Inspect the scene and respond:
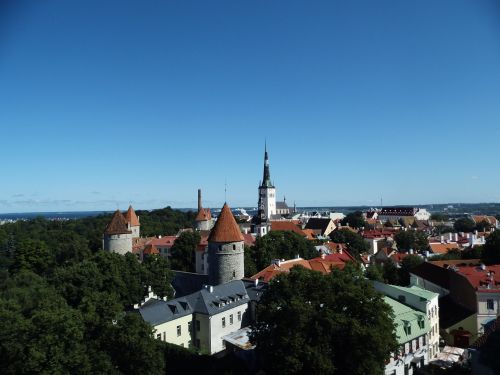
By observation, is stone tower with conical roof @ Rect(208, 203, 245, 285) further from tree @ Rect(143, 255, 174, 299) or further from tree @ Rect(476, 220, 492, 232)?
tree @ Rect(476, 220, 492, 232)

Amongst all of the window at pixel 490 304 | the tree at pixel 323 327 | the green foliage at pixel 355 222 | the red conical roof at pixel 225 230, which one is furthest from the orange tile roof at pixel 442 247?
the green foliage at pixel 355 222

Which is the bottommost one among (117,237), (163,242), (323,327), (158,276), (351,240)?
(351,240)

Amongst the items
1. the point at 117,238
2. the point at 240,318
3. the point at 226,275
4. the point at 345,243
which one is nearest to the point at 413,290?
the point at 240,318

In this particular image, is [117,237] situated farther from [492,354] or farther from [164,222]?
[164,222]

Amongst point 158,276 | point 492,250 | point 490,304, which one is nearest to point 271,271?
point 158,276

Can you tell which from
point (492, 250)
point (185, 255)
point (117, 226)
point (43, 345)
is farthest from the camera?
point (185, 255)

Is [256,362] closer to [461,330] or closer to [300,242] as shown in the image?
[461,330]

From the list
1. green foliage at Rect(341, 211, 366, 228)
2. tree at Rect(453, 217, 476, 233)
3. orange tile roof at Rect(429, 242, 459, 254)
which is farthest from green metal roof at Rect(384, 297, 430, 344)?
tree at Rect(453, 217, 476, 233)
